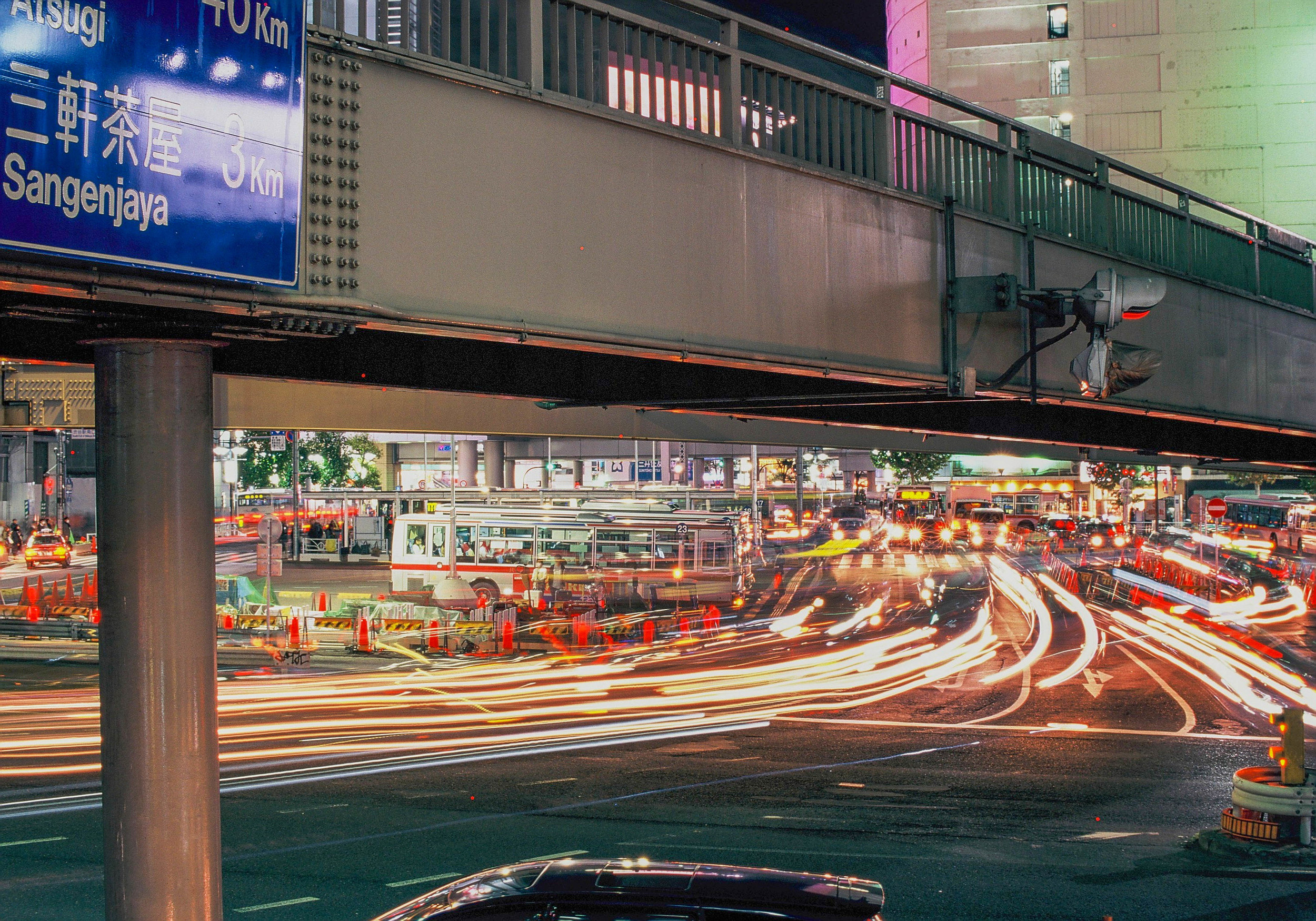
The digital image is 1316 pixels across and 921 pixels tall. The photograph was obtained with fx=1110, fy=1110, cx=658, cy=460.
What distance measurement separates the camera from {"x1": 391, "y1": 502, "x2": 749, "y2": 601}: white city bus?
3381cm

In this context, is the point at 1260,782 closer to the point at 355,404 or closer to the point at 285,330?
the point at 285,330

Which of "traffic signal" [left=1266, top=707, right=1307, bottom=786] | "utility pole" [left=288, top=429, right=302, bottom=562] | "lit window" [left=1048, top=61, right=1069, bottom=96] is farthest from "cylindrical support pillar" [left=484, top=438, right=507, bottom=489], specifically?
"traffic signal" [left=1266, top=707, right=1307, bottom=786]

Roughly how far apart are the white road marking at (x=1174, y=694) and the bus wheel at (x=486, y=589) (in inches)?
645

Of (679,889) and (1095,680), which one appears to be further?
(1095,680)

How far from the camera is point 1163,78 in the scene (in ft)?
203

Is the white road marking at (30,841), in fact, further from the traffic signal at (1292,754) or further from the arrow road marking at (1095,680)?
the arrow road marking at (1095,680)

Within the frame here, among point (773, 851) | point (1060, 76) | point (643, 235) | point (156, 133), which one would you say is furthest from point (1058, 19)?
point (156, 133)

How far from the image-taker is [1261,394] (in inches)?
679

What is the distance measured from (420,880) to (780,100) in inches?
294

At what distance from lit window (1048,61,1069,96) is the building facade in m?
0.07

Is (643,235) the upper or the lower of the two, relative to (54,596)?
upper

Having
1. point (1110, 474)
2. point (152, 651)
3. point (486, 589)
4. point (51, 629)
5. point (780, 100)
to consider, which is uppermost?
point (780, 100)

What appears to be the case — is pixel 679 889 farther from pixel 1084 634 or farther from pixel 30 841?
pixel 1084 634

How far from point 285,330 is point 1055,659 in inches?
861
